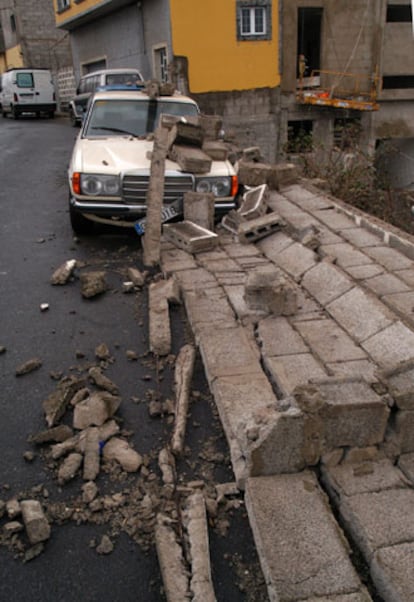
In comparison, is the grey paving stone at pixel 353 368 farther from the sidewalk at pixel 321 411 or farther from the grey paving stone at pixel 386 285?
the grey paving stone at pixel 386 285

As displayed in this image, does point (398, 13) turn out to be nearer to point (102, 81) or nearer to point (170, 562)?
point (102, 81)

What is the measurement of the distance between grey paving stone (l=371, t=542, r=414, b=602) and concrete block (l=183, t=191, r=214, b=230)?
16.4 feet

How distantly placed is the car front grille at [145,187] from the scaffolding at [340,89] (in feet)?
46.2

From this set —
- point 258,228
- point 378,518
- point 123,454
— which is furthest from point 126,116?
point 378,518

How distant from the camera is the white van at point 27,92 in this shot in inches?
952

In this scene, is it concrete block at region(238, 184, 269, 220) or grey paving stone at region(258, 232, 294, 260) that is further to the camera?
concrete block at region(238, 184, 269, 220)

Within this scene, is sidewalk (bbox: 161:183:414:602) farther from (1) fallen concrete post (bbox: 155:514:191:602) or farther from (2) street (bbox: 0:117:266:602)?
(1) fallen concrete post (bbox: 155:514:191:602)

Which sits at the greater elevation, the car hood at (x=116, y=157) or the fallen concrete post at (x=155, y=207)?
the car hood at (x=116, y=157)

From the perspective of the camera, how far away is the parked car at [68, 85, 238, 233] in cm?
655

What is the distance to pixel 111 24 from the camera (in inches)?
894

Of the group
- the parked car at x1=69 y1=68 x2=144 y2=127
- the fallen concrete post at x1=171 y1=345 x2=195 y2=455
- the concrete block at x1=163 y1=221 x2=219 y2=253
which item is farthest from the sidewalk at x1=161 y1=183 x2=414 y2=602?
the parked car at x1=69 y1=68 x2=144 y2=127

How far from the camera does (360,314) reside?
459cm

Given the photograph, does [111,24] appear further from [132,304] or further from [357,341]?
[357,341]

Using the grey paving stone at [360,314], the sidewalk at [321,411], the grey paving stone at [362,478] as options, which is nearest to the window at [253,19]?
the sidewalk at [321,411]
